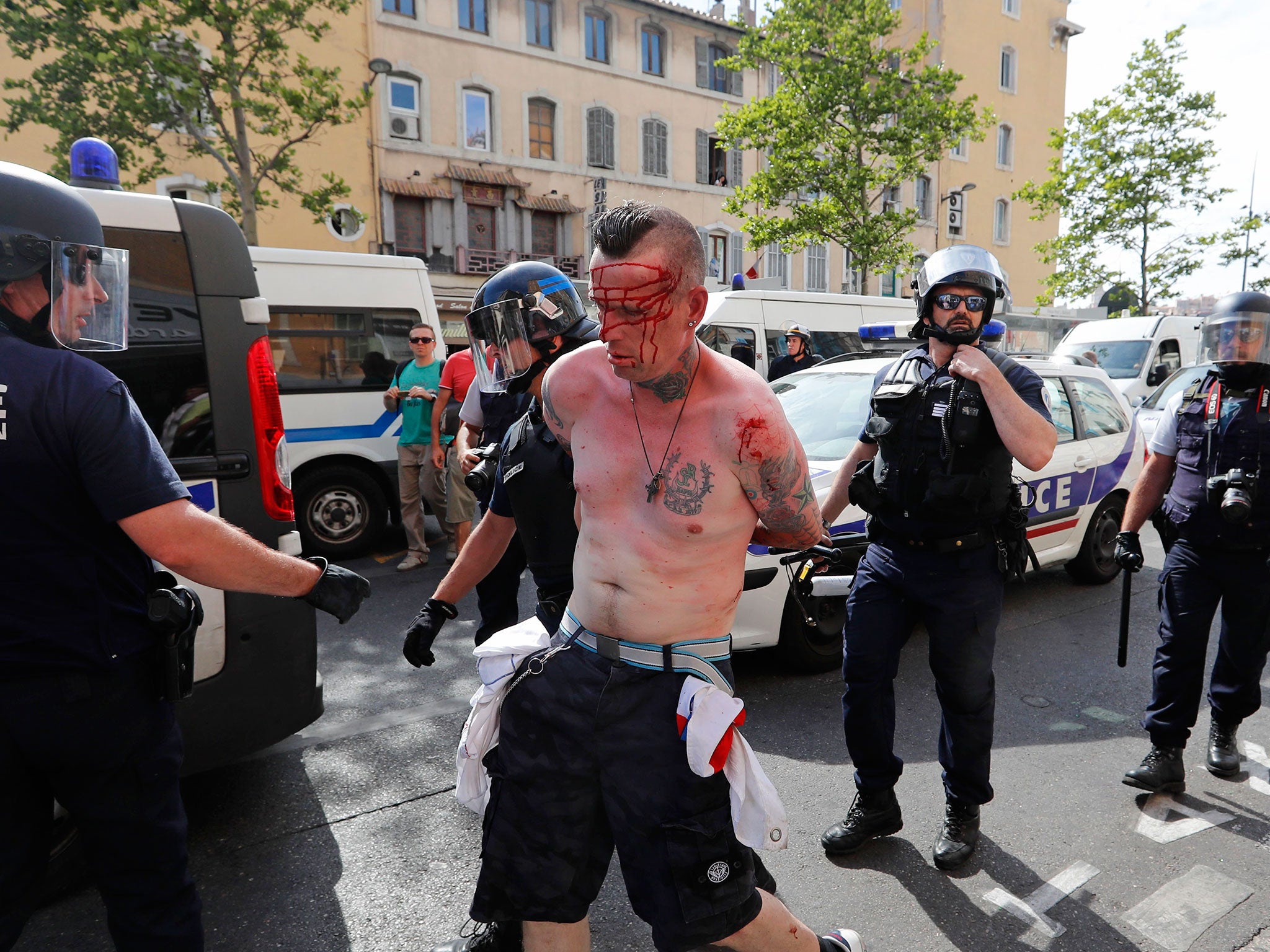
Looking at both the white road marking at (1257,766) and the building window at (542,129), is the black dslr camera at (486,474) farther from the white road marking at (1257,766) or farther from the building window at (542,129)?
the building window at (542,129)

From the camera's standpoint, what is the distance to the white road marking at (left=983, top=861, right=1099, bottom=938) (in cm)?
250

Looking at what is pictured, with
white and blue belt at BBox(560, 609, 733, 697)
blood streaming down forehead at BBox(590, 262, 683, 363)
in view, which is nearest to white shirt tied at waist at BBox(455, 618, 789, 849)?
white and blue belt at BBox(560, 609, 733, 697)

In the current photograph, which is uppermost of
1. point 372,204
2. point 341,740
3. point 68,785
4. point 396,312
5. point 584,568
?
point 372,204

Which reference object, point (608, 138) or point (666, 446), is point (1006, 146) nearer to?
point (608, 138)

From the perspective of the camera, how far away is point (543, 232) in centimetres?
2344

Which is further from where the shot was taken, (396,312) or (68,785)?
(396,312)

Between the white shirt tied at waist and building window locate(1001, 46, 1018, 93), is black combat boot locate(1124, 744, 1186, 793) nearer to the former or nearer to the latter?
the white shirt tied at waist

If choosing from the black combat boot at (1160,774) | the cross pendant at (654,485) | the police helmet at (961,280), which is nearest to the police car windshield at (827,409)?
the police helmet at (961,280)

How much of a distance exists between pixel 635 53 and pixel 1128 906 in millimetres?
25654

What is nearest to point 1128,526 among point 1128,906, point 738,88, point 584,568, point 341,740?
point 1128,906

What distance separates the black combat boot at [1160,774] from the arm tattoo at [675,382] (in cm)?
259

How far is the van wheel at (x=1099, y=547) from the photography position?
20.0ft

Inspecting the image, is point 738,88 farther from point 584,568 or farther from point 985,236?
point 584,568

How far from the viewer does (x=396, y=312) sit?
775cm
